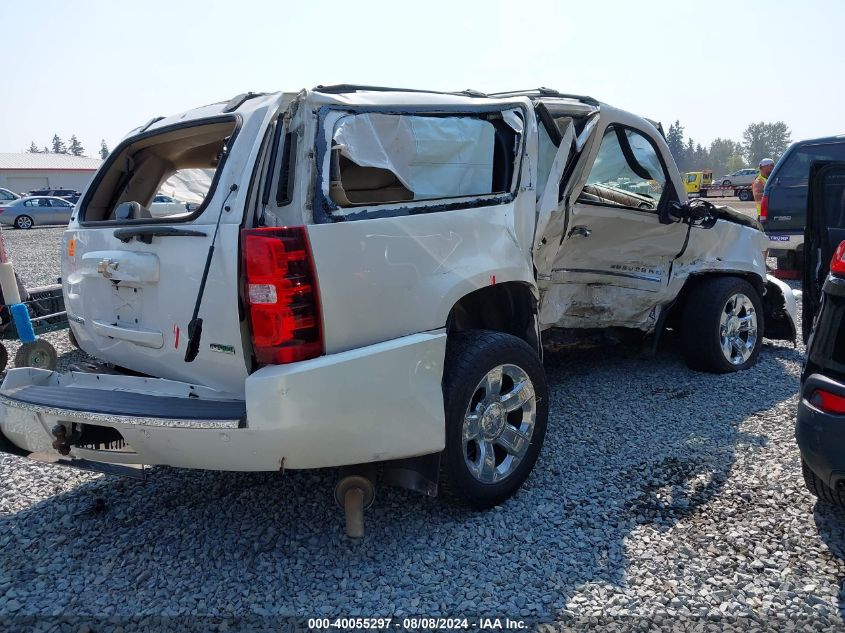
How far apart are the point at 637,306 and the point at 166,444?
361cm

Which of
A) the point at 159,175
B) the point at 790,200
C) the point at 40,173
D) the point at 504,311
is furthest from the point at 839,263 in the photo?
the point at 40,173

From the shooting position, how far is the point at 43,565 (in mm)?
3115

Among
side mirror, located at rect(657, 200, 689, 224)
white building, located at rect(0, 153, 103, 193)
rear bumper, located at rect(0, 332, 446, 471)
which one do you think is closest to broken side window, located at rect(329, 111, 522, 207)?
rear bumper, located at rect(0, 332, 446, 471)

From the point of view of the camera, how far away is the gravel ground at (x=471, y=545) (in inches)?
109

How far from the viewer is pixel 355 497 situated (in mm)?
3002

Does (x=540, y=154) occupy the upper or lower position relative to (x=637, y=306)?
upper

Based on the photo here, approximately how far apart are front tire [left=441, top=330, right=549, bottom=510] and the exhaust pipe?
0.40m

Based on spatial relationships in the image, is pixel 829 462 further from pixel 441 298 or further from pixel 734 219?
pixel 734 219

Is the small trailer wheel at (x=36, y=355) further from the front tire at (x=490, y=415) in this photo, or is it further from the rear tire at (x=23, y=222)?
the rear tire at (x=23, y=222)

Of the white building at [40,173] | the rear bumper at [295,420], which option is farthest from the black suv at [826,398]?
the white building at [40,173]

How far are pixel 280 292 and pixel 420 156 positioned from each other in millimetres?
1202

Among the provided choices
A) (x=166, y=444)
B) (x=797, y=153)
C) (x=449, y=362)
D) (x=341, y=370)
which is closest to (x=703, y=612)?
(x=449, y=362)

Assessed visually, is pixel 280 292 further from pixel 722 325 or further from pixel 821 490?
pixel 722 325

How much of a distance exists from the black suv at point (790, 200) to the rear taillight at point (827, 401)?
7.75 m
